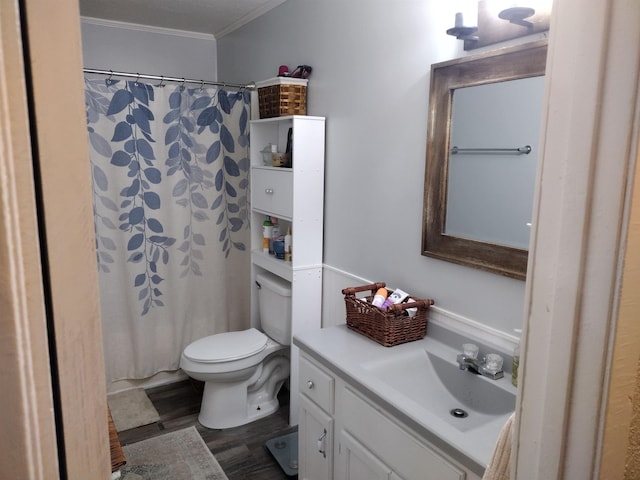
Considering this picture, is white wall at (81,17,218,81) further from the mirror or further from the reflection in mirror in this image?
the reflection in mirror

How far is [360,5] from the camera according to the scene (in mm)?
2281

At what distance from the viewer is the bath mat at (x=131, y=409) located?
2855mm

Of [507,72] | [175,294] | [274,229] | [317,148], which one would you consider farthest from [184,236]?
[507,72]

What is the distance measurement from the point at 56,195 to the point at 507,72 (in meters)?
1.61

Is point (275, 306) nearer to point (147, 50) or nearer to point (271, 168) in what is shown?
point (271, 168)

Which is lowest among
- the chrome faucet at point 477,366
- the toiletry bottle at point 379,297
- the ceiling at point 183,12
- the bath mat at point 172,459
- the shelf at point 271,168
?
the bath mat at point 172,459

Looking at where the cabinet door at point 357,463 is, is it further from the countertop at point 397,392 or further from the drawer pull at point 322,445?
the countertop at point 397,392

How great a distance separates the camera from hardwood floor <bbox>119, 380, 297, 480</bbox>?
246cm

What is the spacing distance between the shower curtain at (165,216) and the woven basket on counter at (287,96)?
492mm

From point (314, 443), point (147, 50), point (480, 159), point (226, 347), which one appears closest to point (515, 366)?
point (480, 159)

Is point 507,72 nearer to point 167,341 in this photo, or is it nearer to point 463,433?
point 463,433

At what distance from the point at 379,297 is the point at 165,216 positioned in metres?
1.62

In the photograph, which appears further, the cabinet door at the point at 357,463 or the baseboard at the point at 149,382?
the baseboard at the point at 149,382

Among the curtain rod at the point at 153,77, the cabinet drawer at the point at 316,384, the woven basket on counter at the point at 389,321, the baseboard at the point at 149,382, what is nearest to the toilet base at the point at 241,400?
the baseboard at the point at 149,382
